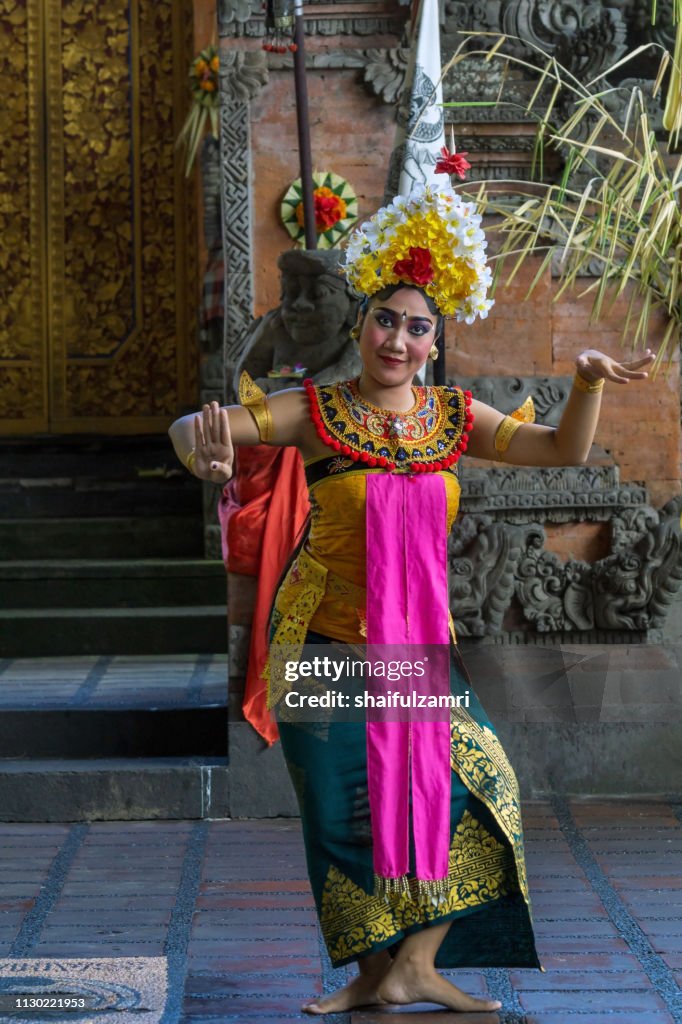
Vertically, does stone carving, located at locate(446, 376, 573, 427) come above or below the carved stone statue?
below

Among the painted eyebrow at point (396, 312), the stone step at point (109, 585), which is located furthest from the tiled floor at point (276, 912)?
the stone step at point (109, 585)

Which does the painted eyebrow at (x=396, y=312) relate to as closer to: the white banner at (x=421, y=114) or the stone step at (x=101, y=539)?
the white banner at (x=421, y=114)

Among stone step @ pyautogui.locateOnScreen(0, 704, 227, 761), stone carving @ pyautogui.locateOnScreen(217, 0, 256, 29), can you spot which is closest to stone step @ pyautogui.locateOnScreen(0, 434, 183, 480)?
stone carving @ pyautogui.locateOnScreen(217, 0, 256, 29)

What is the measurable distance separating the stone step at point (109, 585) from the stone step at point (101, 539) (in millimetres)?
521

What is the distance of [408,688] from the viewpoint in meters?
2.99

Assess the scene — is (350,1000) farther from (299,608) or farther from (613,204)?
(613,204)

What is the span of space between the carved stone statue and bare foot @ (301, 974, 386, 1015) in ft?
6.70

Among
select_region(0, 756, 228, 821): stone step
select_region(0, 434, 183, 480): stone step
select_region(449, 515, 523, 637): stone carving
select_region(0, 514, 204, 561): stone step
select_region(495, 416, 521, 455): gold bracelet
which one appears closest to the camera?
select_region(495, 416, 521, 455): gold bracelet

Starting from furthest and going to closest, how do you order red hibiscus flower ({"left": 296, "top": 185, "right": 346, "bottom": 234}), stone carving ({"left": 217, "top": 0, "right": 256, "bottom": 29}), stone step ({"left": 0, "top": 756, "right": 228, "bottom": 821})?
red hibiscus flower ({"left": 296, "top": 185, "right": 346, "bottom": 234}), stone carving ({"left": 217, "top": 0, "right": 256, "bottom": 29}), stone step ({"left": 0, "top": 756, "right": 228, "bottom": 821})

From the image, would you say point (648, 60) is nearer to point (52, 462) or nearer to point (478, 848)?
point (478, 848)

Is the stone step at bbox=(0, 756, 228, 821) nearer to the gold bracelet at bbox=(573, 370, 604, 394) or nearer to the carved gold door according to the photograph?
the gold bracelet at bbox=(573, 370, 604, 394)

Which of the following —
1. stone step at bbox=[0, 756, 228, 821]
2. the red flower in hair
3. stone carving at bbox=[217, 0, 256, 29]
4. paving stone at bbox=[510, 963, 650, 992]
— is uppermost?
stone carving at bbox=[217, 0, 256, 29]

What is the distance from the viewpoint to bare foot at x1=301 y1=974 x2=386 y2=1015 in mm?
2965

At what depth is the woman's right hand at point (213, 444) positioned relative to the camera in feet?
9.16
